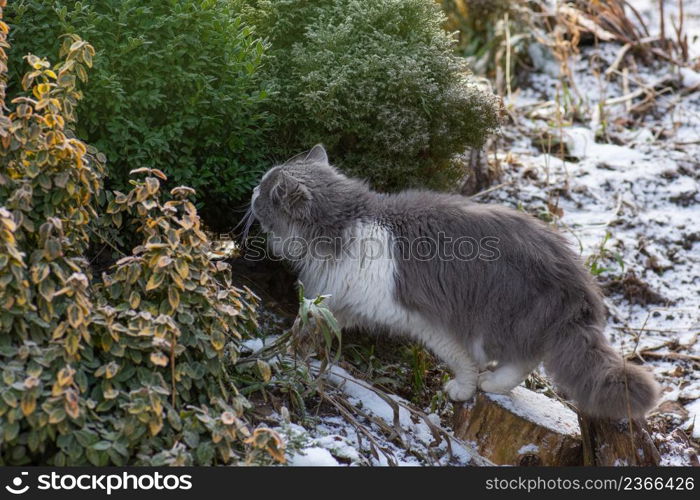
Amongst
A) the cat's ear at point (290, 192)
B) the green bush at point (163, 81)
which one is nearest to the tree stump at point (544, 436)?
the cat's ear at point (290, 192)

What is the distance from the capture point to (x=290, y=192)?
403 centimetres

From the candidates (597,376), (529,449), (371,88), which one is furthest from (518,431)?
(371,88)

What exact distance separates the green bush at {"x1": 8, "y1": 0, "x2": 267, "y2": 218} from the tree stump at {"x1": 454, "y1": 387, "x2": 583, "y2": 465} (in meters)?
1.63

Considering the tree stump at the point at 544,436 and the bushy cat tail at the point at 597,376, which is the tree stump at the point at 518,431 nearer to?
the tree stump at the point at 544,436

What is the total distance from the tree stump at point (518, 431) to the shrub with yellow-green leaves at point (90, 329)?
111 centimetres

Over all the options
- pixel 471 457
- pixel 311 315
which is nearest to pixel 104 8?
pixel 311 315

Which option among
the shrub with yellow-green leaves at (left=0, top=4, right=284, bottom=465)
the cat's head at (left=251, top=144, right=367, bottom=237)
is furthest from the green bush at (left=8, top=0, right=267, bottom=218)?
the shrub with yellow-green leaves at (left=0, top=4, right=284, bottom=465)

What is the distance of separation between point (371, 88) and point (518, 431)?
6.14 feet

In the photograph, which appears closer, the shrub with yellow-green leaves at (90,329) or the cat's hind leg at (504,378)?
the shrub with yellow-green leaves at (90,329)

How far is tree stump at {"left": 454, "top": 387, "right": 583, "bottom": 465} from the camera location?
3.82 metres

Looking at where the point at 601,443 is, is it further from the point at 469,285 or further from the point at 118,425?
the point at 118,425

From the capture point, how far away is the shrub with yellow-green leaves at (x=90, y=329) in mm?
2902

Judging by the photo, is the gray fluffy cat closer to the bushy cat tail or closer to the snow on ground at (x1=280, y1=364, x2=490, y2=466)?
the bushy cat tail

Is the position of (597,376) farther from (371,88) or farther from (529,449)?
(371,88)
